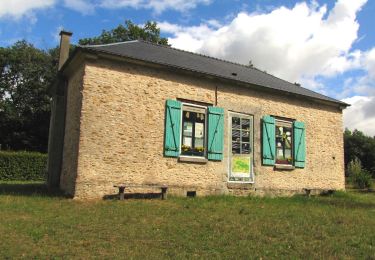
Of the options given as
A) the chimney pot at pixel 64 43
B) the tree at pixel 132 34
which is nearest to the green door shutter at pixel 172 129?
the chimney pot at pixel 64 43

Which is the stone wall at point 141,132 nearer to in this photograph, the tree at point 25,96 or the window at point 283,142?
the window at point 283,142

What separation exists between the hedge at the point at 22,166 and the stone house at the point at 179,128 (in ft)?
28.3

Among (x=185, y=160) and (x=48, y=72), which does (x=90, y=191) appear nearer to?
(x=185, y=160)

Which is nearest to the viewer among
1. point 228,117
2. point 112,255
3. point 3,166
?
point 112,255

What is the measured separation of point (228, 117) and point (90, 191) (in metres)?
5.20

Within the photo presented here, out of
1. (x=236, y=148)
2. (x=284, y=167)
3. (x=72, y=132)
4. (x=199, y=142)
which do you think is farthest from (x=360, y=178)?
(x=72, y=132)

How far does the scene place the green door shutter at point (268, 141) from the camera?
44.4ft

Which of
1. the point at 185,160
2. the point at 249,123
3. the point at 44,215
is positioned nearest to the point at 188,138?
the point at 185,160

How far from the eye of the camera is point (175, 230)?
705 cm

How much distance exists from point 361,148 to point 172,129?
2925 centimetres

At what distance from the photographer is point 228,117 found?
512 inches

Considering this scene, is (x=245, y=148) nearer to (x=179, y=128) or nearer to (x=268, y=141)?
(x=268, y=141)

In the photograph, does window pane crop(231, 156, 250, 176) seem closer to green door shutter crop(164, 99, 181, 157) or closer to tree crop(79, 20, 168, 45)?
green door shutter crop(164, 99, 181, 157)

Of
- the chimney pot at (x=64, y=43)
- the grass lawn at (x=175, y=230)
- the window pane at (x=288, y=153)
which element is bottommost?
the grass lawn at (x=175, y=230)
